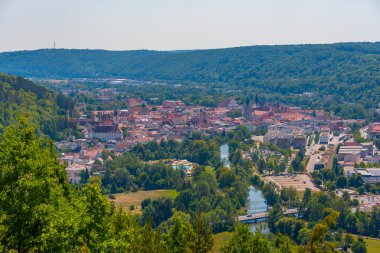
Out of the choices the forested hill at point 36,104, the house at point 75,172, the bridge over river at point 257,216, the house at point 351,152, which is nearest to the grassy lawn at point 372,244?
the bridge over river at point 257,216

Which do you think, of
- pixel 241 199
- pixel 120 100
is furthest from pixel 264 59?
pixel 241 199

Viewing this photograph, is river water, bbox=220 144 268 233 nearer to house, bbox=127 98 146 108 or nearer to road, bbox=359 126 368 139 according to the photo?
road, bbox=359 126 368 139

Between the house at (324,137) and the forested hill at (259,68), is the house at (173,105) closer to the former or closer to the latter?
the forested hill at (259,68)

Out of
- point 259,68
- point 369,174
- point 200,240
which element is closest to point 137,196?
point 369,174

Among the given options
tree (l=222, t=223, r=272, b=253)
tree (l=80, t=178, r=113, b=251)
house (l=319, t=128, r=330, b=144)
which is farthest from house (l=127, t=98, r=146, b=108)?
tree (l=80, t=178, r=113, b=251)

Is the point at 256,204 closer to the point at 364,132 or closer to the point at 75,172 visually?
the point at 75,172

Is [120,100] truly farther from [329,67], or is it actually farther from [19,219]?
[19,219]
